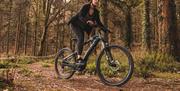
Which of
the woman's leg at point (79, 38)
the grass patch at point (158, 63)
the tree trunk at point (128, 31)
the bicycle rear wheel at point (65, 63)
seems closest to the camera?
the woman's leg at point (79, 38)

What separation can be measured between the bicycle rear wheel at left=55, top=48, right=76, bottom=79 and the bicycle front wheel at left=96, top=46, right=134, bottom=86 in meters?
1.14

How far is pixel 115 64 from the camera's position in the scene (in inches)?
278

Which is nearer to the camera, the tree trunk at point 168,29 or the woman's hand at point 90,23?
the woman's hand at point 90,23

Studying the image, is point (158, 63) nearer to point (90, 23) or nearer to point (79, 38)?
point (79, 38)

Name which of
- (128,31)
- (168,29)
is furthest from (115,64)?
(128,31)

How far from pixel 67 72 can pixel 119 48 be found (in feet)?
6.73

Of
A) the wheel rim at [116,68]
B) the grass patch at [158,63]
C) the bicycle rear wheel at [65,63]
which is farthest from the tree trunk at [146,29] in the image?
the wheel rim at [116,68]

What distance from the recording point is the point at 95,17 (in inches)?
297

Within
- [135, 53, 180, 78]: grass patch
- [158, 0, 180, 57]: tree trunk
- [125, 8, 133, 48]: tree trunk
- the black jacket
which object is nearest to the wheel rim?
the black jacket

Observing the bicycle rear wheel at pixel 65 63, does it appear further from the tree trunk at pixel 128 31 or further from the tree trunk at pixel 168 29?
the tree trunk at pixel 128 31

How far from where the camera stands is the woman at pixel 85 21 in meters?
7.51

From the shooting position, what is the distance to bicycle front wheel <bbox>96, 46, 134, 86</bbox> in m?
6.83

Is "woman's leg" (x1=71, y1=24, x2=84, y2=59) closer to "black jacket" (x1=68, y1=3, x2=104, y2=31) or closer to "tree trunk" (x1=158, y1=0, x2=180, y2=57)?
"black jacket" (x1=68, y1=3, x2=104, y2=31)

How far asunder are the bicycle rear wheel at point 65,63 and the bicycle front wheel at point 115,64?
3.75 feet
